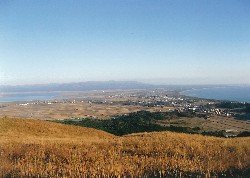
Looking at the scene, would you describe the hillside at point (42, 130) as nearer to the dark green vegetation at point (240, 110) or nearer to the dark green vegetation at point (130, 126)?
the dark green vegetation at point (130, 126)

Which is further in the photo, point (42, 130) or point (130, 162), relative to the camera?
point (42, 130)

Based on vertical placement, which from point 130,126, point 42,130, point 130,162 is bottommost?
point 130,126

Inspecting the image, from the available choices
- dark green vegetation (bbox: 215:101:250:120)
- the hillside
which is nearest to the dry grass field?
the hillside

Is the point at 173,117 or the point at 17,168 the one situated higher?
the point at 17,168

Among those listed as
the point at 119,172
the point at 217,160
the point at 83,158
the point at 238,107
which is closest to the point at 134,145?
the point at 83,158

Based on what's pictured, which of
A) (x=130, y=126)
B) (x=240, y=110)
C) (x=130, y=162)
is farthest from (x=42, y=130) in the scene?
(x=240, y=110)

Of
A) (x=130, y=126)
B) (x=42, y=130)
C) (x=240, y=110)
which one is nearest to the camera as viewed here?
(x=42, y=130)

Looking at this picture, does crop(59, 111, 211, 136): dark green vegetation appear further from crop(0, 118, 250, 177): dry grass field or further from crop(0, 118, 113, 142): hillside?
crop(0, 118, 250, 177): dry grass field

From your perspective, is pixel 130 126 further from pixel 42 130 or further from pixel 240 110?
pixel 240 110

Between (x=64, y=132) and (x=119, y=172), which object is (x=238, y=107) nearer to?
(x=64, y=132)

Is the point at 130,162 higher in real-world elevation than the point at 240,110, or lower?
higher

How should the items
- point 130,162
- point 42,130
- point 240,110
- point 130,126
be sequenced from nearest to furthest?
1. point 130,162
2. point 42,130
3. point 130,126
4. point 240,110
